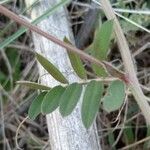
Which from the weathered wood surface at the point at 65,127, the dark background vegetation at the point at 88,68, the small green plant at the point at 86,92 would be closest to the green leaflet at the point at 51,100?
the small green plant at the point at 86,92

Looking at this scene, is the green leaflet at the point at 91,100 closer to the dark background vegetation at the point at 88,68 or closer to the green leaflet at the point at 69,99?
the green leaflet at the point at 69,99

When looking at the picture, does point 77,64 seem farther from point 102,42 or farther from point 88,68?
point 88,68

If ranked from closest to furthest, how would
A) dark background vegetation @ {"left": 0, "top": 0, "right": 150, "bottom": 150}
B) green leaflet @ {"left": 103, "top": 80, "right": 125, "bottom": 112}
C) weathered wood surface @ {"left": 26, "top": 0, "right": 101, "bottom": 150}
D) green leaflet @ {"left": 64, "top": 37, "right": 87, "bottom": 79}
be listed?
green leaflet @ {"left": 103, "top": 80, "right": 125, "bottom": 112}
green leaflet @ {"left": 64, "top": 37, "right": 87, "bottom": 79}
weathered wood surface @ {"left": 26, "top": 0, "right": 101, "bottom": 150}
dark background vegetation @ {"left": 0, "top": 0, "right": 150, "bottom": 150}

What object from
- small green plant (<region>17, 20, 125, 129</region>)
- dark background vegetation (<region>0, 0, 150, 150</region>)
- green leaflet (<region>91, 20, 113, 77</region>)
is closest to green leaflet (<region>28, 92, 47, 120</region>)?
small green plant (<region>17, 20, 125, 129</region>)

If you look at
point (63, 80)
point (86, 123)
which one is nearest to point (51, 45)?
point (63, 80)

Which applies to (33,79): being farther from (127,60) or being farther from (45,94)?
(127,60)

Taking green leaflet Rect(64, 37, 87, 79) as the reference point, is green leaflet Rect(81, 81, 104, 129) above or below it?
below

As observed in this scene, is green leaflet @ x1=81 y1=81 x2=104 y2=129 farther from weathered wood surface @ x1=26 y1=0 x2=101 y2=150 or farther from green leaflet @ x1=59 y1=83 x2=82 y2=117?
weathered wood surface @ x1=26 y1=0 x2=101 y2=150

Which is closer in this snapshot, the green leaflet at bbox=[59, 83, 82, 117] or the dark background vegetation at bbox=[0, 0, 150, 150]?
the green leaflet at bbox=[59, 83, 82, 117]
